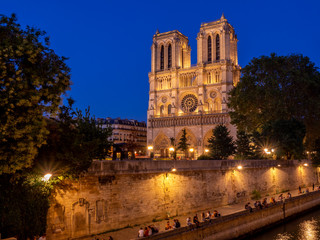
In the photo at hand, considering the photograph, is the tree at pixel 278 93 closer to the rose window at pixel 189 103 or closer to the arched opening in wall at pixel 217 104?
the arched opening in wall at pixel 217 104

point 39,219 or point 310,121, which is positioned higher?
point 310,121

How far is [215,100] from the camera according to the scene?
58.4 meters

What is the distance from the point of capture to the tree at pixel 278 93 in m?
33.0

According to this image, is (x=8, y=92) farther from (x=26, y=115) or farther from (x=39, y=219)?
(x=39, y=219)

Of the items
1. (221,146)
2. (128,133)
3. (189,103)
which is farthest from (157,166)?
(128,133)

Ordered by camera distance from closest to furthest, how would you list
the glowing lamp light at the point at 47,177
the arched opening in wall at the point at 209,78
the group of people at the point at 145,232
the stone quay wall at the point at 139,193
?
the glowing lamp light at the point at 47,177, the group of people at the point at 145,232, the stone quay wall at the point at 139,193, the arched opening in wall at the point at 209,78

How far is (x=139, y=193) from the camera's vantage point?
57.7ft

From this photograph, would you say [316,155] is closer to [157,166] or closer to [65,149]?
[157,166]

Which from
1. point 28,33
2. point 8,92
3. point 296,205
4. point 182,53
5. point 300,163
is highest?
point 182,53

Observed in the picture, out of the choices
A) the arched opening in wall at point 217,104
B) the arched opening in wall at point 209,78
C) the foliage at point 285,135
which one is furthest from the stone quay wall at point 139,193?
the arched opening in wall at point 209,78

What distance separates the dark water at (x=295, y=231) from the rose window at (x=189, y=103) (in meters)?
37.6

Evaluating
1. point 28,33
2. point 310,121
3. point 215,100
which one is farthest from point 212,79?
point 28,33

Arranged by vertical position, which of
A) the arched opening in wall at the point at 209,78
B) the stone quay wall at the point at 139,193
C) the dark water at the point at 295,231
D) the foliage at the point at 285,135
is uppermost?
the arched opening in wall at the point at 209,78

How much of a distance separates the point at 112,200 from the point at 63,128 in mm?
4536
